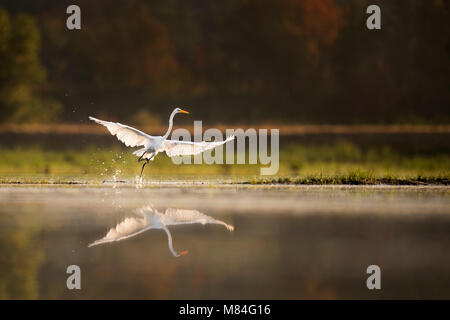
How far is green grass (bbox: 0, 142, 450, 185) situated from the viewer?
14500 mm

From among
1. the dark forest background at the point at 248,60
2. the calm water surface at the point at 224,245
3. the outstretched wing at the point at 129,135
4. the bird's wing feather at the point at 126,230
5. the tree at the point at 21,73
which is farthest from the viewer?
the dark forest background at the point at 248,60

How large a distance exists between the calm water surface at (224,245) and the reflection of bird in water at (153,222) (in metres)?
0.01

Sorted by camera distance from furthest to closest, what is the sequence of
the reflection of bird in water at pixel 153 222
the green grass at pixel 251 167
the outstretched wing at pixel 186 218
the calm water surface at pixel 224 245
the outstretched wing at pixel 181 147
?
the green grass at pixel 251 167 → the outstretched wing at pixel 181 147 → the outstretched wing at pixel 186 218 → the reflection of bird in water at pixel 153 222 → the calm water surface at pixel 224 245

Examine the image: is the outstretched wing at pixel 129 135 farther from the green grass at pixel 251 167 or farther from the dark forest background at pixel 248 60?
the dark forest background at pixel 248 60

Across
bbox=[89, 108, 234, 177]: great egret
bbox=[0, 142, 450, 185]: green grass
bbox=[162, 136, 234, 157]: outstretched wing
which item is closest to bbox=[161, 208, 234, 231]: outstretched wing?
bbox=[89, 108, 234, 177]: great egret

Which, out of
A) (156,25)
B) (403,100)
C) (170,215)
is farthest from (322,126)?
(170,215)

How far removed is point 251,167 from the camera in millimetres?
18219

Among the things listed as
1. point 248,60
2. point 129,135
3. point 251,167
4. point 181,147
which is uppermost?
point 248,60

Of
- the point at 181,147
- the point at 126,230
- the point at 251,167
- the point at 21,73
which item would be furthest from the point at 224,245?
the point at 21,73

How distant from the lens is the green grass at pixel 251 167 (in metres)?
14.5

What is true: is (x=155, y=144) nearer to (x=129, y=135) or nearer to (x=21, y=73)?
(x=129, y=135)

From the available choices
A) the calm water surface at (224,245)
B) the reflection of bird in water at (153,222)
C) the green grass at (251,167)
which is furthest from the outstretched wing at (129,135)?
the reflection of bird in water at (153,222)

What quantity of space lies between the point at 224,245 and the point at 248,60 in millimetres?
Result: 23149

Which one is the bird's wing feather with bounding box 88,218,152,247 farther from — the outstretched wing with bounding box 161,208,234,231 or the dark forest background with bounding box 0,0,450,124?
the dark forest background with bounding box 0,0,450,124
